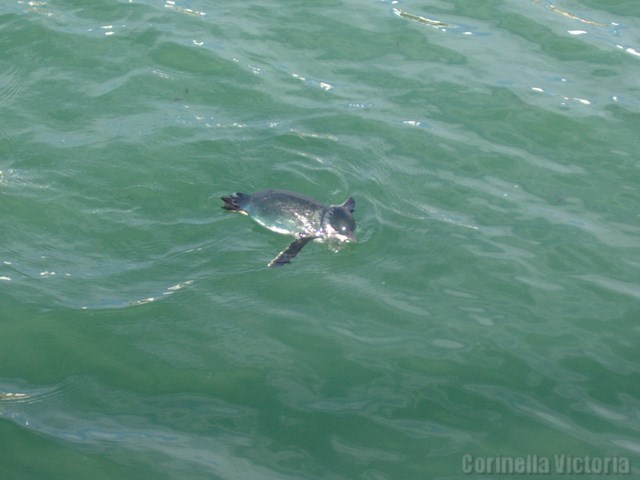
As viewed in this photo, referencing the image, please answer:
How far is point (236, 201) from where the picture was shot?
7.47m

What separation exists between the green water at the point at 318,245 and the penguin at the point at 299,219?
122 millimetres

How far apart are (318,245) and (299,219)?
27cm

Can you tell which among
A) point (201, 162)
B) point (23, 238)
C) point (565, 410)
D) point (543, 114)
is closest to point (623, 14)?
point (543, 114)

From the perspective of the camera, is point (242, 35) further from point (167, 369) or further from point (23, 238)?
point (167, 369)

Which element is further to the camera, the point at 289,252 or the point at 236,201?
the point at 236,201

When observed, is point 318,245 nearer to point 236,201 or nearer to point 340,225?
point 340,225

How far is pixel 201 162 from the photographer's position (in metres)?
8.11

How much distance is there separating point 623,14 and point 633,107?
2.31 m

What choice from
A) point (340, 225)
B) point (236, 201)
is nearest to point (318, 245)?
point (340, 225)

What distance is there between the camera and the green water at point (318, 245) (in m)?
5.62

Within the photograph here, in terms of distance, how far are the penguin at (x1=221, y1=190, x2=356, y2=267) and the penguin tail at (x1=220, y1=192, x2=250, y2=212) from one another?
10 centimetres

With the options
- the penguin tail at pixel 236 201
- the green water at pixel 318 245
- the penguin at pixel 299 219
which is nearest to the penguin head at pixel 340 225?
the penguin at pixel 299 219

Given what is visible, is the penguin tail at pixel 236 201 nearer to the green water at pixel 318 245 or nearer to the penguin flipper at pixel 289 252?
the green water at pixel 318 245

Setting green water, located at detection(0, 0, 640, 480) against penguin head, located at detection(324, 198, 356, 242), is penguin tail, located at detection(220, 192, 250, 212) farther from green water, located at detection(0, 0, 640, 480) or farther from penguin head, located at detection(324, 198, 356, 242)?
penguin head, located at detection(324, 198, 356, 242)
